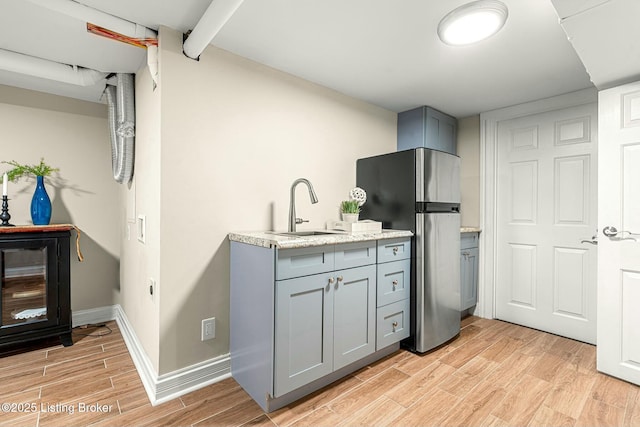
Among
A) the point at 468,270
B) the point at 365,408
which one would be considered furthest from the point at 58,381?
the point at 468,270

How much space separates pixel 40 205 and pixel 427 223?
3.09 m

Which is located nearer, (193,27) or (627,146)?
(193,27)

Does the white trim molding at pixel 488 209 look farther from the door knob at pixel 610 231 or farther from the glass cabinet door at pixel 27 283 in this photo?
the glass cabinet door at pixel 27 283

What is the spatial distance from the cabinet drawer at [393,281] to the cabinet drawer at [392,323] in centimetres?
5

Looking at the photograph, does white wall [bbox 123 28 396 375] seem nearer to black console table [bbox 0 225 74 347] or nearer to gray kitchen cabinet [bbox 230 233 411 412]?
gray kitchen cabinet [bbox 230 233 411 412]

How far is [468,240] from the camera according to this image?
3115mm

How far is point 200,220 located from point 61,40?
1.40 meters

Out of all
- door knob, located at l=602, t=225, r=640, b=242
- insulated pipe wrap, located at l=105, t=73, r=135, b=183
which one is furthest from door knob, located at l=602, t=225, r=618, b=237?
insulated pipe wrap, located at l=105, t=73, r=135, b=183

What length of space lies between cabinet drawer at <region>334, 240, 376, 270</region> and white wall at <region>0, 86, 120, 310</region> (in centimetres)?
238

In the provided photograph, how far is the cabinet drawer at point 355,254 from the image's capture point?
1.86 metres

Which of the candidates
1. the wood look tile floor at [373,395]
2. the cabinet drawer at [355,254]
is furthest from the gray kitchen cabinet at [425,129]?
the wood look tile floor at [373,395]

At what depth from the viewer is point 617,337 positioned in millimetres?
1947

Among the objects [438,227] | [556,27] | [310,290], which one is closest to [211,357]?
[310,290]

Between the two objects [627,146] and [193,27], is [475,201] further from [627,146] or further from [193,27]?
[193,27]
